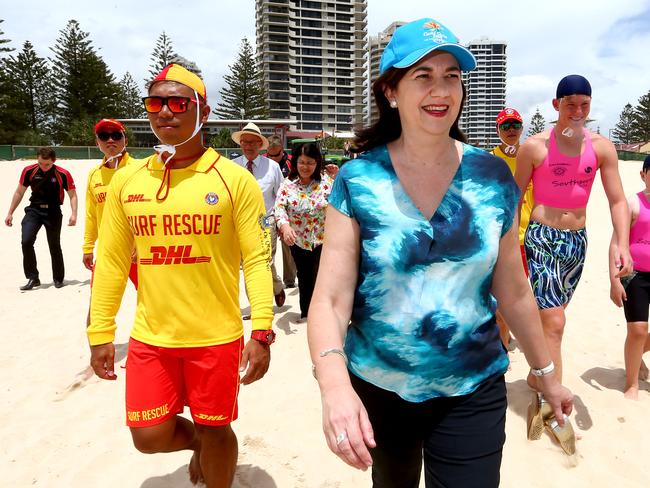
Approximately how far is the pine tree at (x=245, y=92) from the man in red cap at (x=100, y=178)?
60404mm

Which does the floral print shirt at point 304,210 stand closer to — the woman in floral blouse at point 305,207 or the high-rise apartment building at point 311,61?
the woman in floral blouse at point 305,207

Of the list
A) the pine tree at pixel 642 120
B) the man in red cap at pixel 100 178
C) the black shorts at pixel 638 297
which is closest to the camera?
the black shorts at pixel 638 297

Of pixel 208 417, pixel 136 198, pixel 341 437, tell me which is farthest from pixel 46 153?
pixel 341 437

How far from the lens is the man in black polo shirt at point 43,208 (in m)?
8.12

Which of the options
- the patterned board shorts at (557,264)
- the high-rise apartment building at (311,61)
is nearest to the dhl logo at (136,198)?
the patterned board shorts at (557,264)

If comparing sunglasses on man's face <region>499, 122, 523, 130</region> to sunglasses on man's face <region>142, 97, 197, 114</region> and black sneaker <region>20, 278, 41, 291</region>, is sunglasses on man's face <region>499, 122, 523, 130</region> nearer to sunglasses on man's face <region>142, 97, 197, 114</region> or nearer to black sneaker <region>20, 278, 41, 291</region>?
sunglasses on man's face <region>142, 97, 197, 114</region>

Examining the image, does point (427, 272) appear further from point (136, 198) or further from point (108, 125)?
point (108, 125)

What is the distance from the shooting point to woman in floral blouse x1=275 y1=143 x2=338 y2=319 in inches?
223

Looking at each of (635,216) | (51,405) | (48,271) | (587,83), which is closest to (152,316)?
(51,405)

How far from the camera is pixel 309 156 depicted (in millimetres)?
5680

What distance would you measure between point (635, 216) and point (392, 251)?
10.5ft

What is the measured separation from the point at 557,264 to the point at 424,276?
2182mm

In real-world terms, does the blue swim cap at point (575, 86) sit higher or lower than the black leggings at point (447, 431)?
higher

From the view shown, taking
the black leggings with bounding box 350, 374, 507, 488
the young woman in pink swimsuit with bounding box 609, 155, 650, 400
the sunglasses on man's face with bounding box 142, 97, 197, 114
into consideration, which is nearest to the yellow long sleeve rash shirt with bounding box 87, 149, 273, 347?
the sunglasses on man's face with bounding box 142, 97, 197, 114
